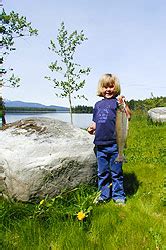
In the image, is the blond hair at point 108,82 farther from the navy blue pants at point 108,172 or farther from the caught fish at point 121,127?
the navy blue pants at point 108,172

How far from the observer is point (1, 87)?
58.5 feet

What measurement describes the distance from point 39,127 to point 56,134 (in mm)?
319

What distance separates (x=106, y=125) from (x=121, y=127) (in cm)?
37

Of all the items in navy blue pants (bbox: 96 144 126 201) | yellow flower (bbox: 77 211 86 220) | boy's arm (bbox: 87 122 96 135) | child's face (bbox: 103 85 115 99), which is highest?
child's face (bbox: 103 85 115 99)

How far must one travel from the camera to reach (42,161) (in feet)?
15.9

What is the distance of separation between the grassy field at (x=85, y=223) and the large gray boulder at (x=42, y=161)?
0.17 m

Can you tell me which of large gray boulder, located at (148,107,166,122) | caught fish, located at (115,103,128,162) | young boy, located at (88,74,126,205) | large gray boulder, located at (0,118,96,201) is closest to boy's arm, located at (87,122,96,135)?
young boy, located at (88,74,126,205)

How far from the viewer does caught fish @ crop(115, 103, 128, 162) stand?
5070 millimetres

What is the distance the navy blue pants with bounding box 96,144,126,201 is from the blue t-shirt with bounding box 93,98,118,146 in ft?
0.41

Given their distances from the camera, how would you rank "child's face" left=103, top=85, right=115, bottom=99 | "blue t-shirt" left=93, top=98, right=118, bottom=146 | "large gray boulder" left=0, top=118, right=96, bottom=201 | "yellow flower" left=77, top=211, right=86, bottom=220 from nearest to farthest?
"yellow flower" left=77, top=211, right=86, bottom=220 < "large gray boulder" left=0, top=118, right=96, bottom=201 < "blue t-shirt" left=93, top=98, right=118, bottom=146 < "child's face" left=103, top=85, right=115, bottom=99

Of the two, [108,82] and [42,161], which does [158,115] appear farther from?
[42,161]

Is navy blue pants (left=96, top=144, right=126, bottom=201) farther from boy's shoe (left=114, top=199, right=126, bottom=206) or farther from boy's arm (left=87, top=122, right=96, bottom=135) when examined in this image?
boy's arm (left=87, top=122, right=96, bottom=135)

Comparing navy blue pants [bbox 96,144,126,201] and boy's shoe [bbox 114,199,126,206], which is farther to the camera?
navy blue pants [bbox 96,144,126,201]

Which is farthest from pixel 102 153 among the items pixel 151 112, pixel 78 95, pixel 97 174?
pixel 78 95
